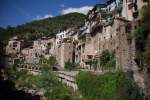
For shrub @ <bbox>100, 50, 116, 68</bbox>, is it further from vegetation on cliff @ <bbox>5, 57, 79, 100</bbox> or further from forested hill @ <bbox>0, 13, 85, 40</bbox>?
forested hill @ <bbox>0, 13, 85, 40</bbox>

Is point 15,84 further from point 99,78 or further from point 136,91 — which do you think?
point 136,91

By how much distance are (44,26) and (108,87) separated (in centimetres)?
9904

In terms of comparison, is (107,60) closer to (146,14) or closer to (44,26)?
(146,14)

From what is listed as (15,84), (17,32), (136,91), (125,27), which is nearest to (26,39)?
(17,32)

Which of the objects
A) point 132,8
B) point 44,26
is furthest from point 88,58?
point 44,26

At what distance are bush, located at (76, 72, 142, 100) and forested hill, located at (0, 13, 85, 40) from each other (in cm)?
6826

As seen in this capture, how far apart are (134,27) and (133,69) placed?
15.8 feet

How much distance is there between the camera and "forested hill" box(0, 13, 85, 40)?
373 feet

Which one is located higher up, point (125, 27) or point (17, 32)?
point (17, 32)

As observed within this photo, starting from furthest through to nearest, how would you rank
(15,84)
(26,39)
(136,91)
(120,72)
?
1. (26,39)
2. (15,84)
3. (120,72)
4. (136,91)

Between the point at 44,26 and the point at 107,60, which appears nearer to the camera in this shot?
the point at 107,60

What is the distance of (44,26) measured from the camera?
130625 mm

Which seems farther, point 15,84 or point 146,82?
point 15,84

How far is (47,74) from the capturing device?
50906 mm
